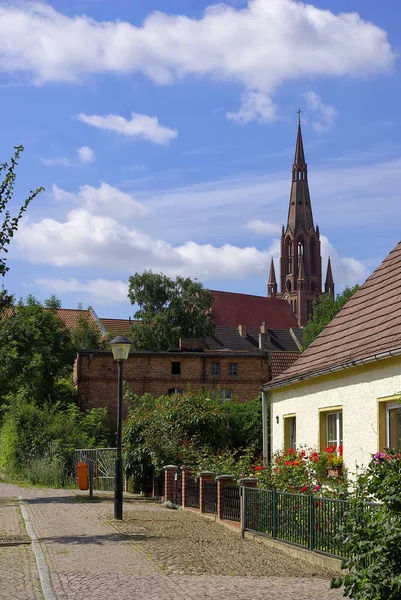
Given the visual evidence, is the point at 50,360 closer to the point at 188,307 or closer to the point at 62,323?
the point at 62,323

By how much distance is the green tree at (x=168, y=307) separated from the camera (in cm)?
7088

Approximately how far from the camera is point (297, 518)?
1200 cm

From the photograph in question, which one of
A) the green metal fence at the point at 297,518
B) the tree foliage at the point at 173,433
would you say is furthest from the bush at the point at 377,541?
the tree foliage at the point at 173,433

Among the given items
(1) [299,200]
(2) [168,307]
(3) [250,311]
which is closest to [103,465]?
(2) [168,307]

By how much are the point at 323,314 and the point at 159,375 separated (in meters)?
34.4

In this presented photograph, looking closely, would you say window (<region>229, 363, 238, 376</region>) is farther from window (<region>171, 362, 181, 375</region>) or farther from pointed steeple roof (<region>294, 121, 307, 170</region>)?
pointed steeple roof (<region>294, 121, 307, 170</region>)

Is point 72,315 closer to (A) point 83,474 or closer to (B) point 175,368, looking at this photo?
(B) point 175,368

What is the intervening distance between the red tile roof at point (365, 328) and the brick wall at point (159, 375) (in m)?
33.0

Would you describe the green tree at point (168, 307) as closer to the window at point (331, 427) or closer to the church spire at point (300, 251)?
the window at point (331, 427)

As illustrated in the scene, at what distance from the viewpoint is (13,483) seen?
31.0 m

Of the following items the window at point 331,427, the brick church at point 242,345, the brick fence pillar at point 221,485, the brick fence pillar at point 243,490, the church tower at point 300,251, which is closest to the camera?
the brick fence pillar at point 243,490

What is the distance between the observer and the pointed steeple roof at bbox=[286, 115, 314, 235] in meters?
144

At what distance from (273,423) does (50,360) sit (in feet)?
133

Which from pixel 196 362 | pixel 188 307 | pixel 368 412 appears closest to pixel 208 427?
pixel 368 412
